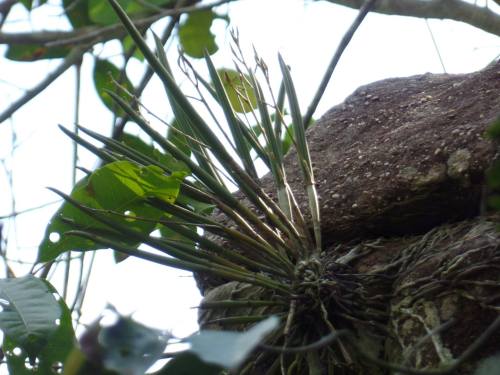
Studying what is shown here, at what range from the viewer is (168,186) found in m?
1.40

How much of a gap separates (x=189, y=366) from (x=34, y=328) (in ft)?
1.87

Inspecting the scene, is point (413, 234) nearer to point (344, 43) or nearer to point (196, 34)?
point (344, 43)

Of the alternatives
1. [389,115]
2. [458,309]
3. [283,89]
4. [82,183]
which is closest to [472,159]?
[458,309]

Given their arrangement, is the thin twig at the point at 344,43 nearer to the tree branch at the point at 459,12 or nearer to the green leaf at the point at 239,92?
the green leaf at the point at 239,92

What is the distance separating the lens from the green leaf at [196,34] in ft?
7.28

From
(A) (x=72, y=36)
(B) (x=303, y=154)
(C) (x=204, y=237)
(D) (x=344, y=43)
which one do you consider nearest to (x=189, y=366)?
(C) (x=204, y=237)

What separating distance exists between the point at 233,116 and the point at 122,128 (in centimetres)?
46

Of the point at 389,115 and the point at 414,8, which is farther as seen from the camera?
the point at 414,8

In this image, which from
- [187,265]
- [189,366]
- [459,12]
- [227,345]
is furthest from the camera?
[459,12]

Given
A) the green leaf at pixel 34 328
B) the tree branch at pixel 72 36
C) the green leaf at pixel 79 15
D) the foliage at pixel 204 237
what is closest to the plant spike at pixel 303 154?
the foliage at pixel 204 237

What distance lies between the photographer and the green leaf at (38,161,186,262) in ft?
4.58

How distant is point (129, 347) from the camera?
688 mm

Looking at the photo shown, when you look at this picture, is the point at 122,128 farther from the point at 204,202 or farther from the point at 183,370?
the point at 183,370

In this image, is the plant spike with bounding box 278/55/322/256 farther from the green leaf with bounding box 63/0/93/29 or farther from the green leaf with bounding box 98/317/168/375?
the green leaf with bounding box 63/0/93/29
